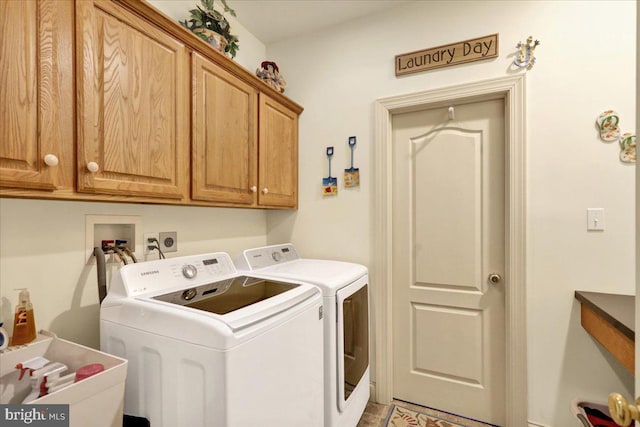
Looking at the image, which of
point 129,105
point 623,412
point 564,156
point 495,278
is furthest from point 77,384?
point 564,156

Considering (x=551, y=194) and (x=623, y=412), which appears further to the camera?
(x=551, y=194)

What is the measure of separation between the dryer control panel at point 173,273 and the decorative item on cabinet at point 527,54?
6.58 ft

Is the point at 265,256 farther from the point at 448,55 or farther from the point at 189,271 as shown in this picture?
the point at 448,55

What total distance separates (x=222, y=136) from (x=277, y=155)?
20.2 inches

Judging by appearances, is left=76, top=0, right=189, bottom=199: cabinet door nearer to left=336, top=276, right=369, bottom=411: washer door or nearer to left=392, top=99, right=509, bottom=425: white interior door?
left=336, top=276, right=369, bottom=411: washer door

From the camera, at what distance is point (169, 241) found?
1.63 m

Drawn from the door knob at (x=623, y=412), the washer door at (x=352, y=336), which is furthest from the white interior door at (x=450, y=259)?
the door knob at (x=623, y=412)

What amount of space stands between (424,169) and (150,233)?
1702 mm

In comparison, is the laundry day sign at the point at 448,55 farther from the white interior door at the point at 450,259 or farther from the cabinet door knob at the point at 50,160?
the cabinet door knob at the point at 50,160

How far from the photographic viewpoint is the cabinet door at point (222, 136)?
1.42m

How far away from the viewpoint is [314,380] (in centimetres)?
126

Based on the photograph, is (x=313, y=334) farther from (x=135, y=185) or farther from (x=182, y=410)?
(x=135, y=185)

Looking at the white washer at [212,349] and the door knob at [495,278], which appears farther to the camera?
the door knob at [495,278]

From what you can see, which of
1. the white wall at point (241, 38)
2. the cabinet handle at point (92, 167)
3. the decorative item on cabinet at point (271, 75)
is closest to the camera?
the cabinet handle at point (92, 167)
